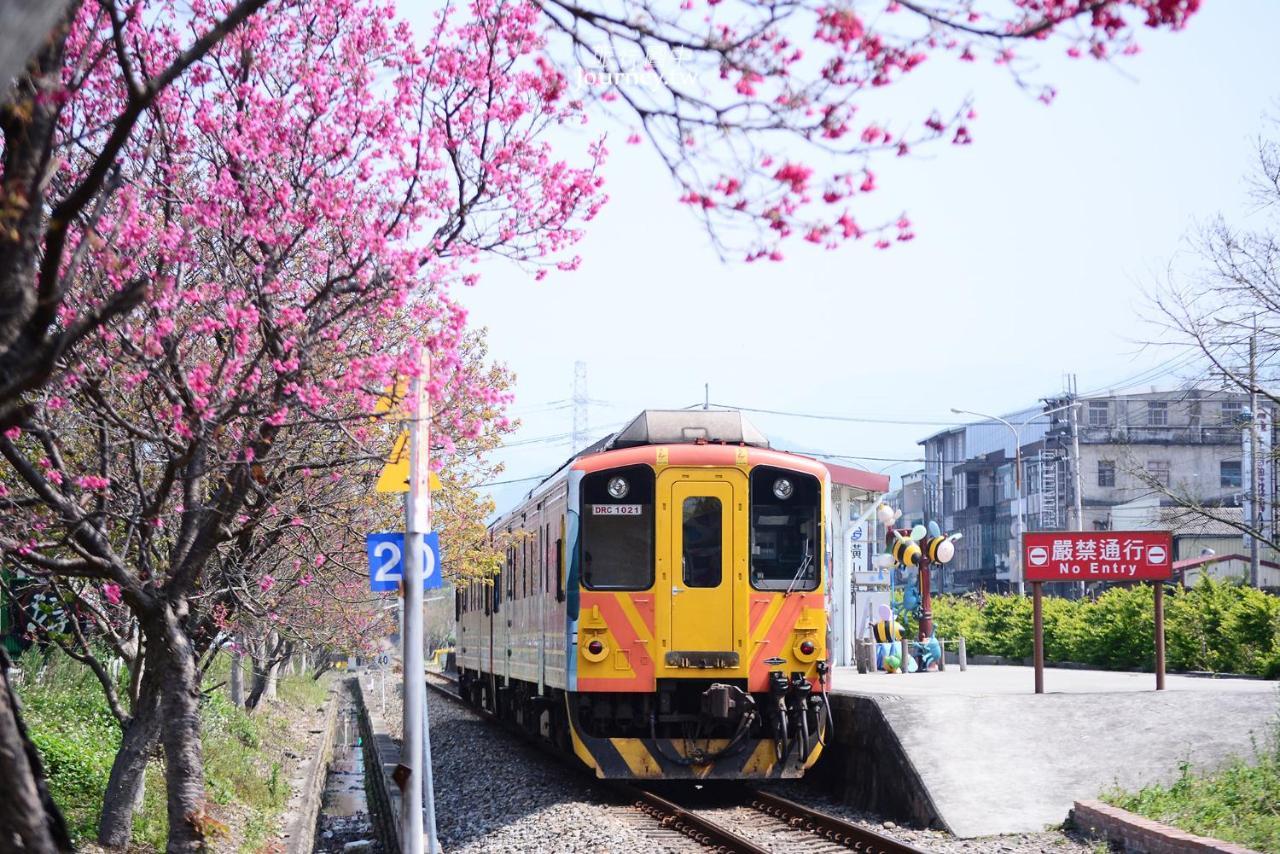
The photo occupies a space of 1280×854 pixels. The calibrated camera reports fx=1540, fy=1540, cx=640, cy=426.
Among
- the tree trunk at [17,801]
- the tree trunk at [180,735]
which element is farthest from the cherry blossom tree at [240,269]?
the tree trunk at [17,801]

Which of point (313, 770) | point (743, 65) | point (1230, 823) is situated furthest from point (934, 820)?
point (313, 770)

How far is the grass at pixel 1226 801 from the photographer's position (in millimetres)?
9325

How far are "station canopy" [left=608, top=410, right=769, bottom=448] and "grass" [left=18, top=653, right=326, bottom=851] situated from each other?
16.1 ft

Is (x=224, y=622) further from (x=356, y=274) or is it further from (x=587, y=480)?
(x=356, y=274)

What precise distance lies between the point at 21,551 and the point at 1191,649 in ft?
52.8

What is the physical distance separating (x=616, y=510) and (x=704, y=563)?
2.92 feet

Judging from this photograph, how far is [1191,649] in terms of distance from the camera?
20125 mm

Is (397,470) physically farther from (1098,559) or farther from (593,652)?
(1098,559)

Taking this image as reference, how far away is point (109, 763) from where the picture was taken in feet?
44.9

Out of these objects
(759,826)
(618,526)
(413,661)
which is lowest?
(759,826)

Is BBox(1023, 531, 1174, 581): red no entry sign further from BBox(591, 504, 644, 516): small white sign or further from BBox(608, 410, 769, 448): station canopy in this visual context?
BBox(591, 504, 644, 516): small white sign

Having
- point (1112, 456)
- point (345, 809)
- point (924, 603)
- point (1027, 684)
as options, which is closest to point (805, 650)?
point (1027, 684)

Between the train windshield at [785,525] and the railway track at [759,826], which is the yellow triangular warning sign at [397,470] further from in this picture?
the train windshield at [785,525]

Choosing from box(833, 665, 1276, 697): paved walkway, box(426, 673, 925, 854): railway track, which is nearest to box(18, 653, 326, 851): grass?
box(426, 673, 925, 854): railway track
